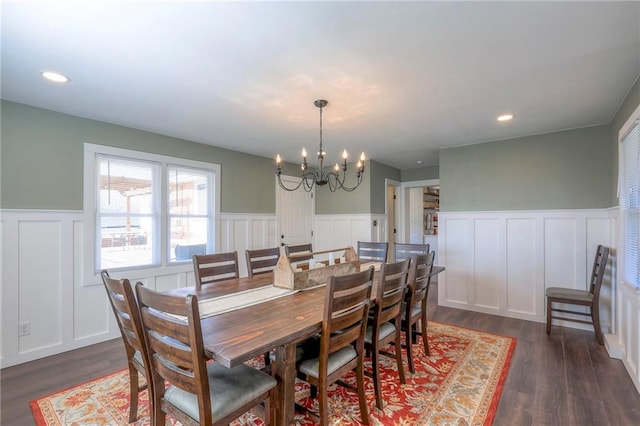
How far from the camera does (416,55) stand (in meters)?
1.96

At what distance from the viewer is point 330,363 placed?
1794 mm

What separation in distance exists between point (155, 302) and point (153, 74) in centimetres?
172

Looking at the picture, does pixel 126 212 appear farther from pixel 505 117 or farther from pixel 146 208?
pixel 505 117

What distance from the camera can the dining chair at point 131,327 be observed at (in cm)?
151

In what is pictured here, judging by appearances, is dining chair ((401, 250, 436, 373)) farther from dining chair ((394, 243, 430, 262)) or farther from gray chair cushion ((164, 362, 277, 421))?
gray chair cushion ((164, 362, 277, 421))

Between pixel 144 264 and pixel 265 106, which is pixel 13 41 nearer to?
pixel 265 106

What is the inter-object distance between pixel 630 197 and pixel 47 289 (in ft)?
17.5

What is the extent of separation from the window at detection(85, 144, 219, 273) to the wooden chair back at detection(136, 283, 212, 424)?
2369 millimetres

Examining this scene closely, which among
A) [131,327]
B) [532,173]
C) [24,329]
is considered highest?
[532,173]

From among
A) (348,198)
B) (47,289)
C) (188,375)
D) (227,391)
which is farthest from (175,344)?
(348,198)

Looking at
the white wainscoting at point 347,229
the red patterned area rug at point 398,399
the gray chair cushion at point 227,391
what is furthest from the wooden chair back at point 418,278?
the white wainscoting at point 347,229

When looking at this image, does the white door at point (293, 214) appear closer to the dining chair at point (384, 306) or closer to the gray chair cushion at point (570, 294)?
the dining chair at point (384, 306)

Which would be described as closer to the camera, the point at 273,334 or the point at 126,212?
the point at 273,334

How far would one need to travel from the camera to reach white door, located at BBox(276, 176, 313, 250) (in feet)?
17.5
